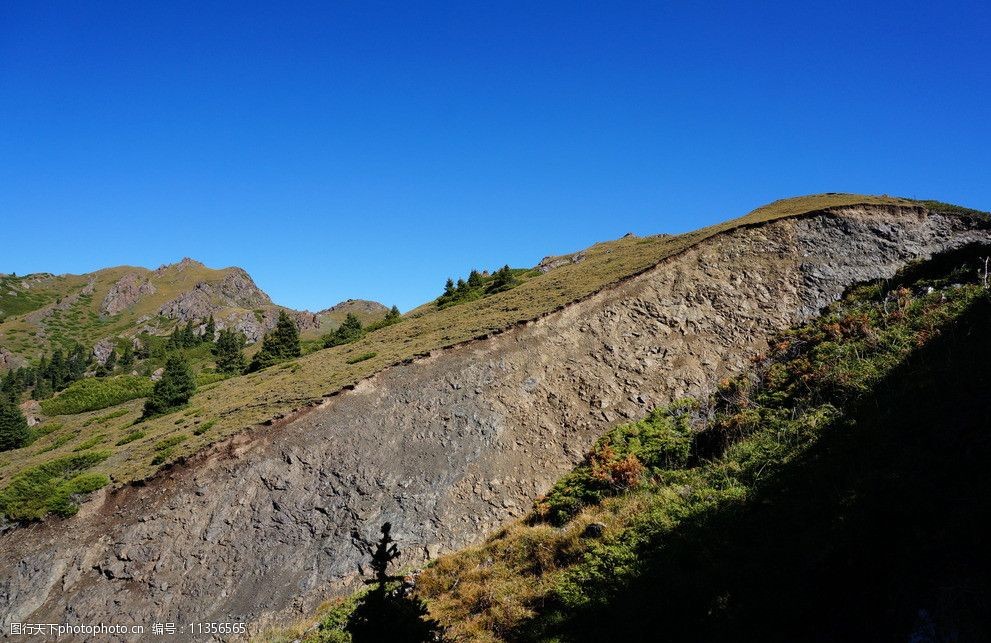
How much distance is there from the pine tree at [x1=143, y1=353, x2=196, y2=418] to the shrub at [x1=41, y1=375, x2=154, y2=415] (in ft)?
63.2

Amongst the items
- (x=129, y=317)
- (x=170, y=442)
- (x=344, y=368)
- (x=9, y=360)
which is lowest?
(x=170, y=442)

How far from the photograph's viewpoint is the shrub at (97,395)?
Result: 5362 centimetres

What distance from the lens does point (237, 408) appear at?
26.5 meters

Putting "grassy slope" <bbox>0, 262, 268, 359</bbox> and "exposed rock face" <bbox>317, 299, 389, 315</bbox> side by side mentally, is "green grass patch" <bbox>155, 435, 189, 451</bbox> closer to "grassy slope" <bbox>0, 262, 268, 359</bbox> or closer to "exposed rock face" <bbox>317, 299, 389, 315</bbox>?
"exposed rock face" <bbox>317, 299, 389, 315</bbox>

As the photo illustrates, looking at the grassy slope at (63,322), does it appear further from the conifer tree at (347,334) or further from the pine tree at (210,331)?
the conifer tree at (347,334)

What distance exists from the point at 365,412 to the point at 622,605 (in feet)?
54.9

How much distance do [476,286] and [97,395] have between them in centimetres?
4694

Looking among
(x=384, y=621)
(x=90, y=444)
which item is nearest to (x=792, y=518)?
(x=384, y=621)

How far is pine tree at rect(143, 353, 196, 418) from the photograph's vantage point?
3703cm

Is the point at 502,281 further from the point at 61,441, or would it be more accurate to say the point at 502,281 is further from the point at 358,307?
the point at 358,307

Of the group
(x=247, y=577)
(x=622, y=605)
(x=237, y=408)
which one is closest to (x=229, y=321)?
(x=237, y=408)

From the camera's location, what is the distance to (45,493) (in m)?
19.8

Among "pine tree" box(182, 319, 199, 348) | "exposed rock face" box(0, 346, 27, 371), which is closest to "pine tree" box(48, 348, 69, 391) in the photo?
"pine tree" box(182, 319, 199, 348)

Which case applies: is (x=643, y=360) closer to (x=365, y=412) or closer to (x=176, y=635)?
(x=365, y=412)
